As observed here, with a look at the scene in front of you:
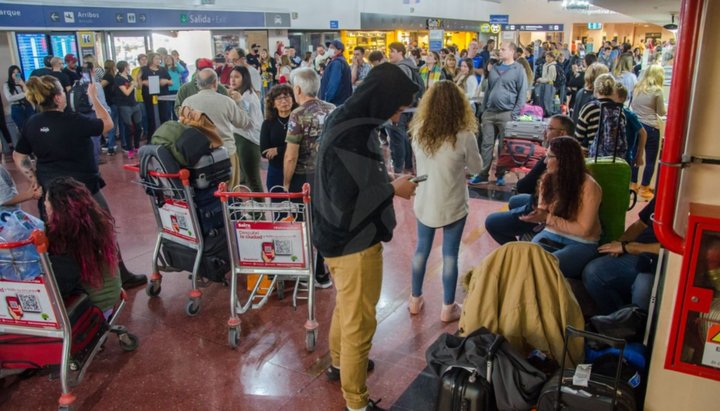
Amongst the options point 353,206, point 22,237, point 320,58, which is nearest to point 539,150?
point 353,206

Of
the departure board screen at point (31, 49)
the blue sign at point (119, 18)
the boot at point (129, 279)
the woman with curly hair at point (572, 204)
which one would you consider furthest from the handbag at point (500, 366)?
the departure board screen at point (31, 49)

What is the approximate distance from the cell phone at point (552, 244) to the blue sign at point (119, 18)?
33.1ft

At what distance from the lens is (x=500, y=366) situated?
2484 mm

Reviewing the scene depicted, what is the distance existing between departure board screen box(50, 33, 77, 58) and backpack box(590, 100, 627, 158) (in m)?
10.1

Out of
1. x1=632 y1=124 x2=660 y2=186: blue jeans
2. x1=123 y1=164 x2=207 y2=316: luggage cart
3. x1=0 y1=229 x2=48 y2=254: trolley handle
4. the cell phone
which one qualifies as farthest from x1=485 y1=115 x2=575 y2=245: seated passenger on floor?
x1=632 y1=124 x2=660 y2=186: blue jeans

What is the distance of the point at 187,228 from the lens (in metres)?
4.12

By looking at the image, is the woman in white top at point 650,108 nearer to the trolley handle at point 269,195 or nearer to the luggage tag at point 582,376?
the trolley handle at point 269,195

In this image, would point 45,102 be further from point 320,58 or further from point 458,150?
point 320,58

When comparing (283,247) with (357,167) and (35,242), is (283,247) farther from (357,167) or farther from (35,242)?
(35,242)

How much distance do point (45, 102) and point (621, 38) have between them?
37.1 meters

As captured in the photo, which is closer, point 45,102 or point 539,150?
point 45,102

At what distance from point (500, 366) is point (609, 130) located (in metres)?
3.71

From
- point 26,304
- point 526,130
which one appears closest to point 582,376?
point 26,304

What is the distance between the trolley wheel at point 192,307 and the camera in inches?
162
